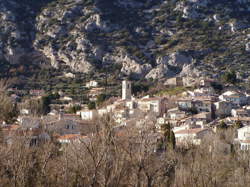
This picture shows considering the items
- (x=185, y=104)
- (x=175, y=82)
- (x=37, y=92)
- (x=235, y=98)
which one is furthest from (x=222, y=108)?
A: (x=37, y=92)

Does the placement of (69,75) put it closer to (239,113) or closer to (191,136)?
(239,113)

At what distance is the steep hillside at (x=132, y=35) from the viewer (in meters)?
109

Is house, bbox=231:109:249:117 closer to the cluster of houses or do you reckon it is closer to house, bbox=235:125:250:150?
the cluster of houses

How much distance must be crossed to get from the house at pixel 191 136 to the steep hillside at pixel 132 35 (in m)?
40.2

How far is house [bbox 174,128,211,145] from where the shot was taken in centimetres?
5378

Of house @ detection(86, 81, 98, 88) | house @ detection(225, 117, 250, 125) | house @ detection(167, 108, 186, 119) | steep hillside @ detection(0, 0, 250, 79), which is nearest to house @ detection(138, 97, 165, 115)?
house @ detection(167, 108, 186, 119)

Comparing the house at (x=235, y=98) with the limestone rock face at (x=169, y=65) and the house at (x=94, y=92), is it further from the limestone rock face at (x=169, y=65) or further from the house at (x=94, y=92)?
the limestone rock face at (x=169, y=65)

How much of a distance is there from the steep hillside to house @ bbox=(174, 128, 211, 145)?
132 ft

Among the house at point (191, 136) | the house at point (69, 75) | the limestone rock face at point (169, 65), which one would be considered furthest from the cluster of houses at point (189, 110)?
the house at point (69, 75)

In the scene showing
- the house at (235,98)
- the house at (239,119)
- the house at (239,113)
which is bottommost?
the house at (239,119)

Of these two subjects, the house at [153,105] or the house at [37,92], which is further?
the house at [37,92]

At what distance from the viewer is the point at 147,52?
118 metres

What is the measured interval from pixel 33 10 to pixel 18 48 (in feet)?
66.1

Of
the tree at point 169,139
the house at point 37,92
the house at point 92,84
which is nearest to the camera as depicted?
the tree at point 169,139
